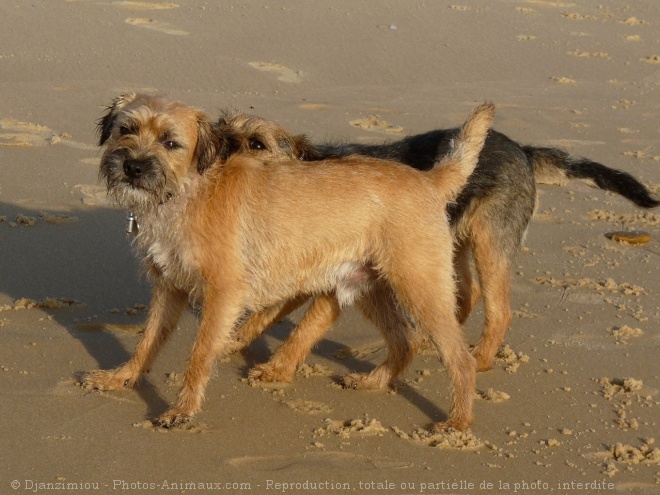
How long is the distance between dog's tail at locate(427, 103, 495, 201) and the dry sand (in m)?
1.14

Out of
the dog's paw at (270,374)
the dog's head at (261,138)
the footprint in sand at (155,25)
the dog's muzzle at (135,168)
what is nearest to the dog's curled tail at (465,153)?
the dog's head at (261,138)

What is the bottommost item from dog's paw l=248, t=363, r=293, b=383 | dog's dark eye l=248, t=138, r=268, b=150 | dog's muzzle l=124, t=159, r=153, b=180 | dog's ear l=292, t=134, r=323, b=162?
dog's paw l=248, t=363, r=293, b=383

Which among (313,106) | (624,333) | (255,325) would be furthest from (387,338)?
(313,106)

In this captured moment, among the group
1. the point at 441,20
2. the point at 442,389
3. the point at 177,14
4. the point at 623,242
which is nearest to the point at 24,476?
the point at 442,389

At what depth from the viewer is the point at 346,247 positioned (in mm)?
5105

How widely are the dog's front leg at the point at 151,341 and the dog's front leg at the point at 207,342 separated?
43cm

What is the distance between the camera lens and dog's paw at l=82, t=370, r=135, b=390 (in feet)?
17.2

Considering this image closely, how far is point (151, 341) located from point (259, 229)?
86 cm

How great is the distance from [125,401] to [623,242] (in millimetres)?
4126

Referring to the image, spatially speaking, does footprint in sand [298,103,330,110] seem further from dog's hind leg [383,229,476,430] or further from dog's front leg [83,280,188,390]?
dog's hind leg [383,229,476,430]

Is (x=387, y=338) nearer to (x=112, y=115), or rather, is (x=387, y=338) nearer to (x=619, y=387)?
(x=619, y=387)

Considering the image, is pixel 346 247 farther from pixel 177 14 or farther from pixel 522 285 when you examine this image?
A: pixel 177 14

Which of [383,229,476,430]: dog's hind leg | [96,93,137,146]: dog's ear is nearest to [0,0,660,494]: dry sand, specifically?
[383,229,476,430]: dog's hind leg

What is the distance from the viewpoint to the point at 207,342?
4977 millimetres
